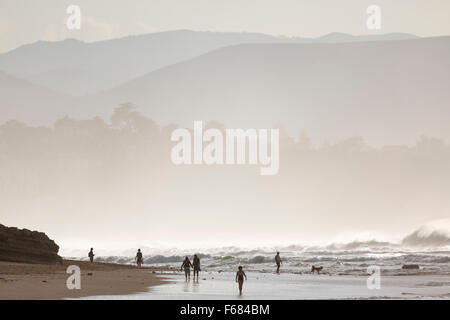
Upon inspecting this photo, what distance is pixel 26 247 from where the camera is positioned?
161 feet

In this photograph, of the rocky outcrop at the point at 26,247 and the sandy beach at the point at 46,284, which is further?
the rocky outcrop at the point at 26,247

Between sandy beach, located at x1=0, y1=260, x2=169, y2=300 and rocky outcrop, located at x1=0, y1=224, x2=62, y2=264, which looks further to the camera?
rocky outcrop, located at x1=0, y1=224, x2=62, y2=264

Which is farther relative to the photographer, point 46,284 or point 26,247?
point 26,247

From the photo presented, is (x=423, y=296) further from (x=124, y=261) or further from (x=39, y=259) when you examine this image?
(x=124, y=261)

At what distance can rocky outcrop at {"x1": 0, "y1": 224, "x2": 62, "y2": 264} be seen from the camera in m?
47.6

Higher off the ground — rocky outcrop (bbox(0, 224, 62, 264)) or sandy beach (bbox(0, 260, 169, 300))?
rocky outcrop (bbox(0, 224, 62, 264))

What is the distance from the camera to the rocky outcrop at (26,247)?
47.6 meters

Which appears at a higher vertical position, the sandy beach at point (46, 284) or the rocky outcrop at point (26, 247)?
the rocky outcrop at point (26, 247)

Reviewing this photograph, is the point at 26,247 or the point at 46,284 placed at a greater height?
the point at 26,247
